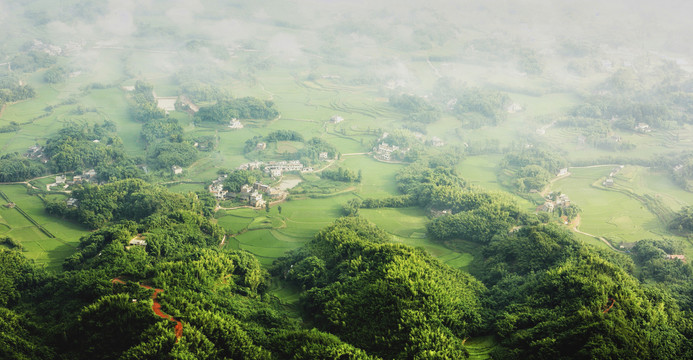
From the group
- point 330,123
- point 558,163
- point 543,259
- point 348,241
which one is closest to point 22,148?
point 330,123

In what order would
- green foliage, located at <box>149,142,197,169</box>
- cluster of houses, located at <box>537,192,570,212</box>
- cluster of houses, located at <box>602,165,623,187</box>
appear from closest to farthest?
cluster of houses, located at <box>537,192,570,212</box>, green foliage, located at <box>149,142,197,169</box>, cluster of houses, located at <box>602,165,623,187</box>

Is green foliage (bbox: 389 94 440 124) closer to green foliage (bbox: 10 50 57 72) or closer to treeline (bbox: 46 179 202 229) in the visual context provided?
treeline (bbox: 46 179 202 229)

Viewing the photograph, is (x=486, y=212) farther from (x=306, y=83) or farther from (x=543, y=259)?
(x=306, y=83)

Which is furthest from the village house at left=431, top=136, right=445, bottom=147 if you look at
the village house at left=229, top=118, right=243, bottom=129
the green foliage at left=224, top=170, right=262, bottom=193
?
the village house at left=229, top=118, right=243, bottom=129

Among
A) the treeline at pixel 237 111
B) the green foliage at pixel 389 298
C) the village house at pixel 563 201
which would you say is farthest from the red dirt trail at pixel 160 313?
the treeline at pixel 237 111

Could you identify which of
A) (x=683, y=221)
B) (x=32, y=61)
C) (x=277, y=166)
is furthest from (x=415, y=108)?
(x=32, y=61)

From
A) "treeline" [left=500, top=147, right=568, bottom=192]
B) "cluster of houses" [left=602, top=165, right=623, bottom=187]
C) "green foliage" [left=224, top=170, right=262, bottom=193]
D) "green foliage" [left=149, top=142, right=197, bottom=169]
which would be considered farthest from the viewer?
"cluster of houses" [left=602, top=165, right=623, bottom=187]
